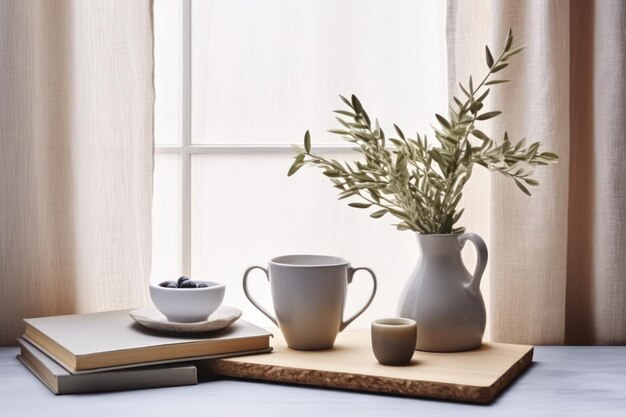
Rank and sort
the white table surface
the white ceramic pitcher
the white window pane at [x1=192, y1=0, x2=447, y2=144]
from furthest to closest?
the white window pane at [x1=192, y1=0, x2=447, y2=144] < the white ceramic pitcher < the white table surface

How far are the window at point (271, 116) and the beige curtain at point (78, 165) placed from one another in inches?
5.6

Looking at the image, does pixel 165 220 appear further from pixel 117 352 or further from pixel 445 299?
pixel 445 299

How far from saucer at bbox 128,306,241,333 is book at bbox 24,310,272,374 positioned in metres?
A: 0.01

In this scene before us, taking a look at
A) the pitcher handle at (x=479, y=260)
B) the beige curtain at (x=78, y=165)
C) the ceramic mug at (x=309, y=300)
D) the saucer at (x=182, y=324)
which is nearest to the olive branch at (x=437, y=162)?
the pitcher handle at (x=479, y=260)

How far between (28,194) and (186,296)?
0.41 metres

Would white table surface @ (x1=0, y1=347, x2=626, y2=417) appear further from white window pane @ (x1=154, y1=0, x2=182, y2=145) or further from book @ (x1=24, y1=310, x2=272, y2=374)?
white window pane @ (x1=154, y1=0, x2=182, y2=145)

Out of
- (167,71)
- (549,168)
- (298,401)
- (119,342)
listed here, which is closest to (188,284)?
(119,342)

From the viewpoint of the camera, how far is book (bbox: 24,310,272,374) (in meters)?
1.11

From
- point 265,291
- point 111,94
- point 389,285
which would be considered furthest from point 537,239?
point 111,94

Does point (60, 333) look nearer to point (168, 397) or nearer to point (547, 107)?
point (168, 397)

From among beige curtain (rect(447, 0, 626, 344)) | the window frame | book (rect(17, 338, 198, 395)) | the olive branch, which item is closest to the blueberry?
book (rect(17, 338, 198, 395))

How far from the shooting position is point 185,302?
1204mm

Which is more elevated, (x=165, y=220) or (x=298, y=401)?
Result: (x=165, y=220)

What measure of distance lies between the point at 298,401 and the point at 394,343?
170 millimetres
